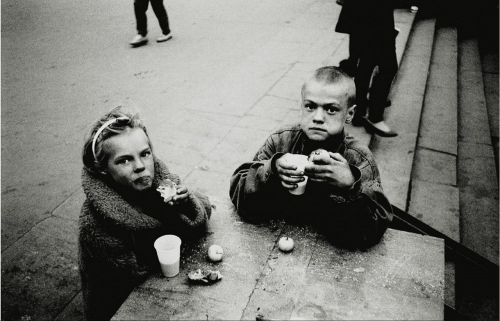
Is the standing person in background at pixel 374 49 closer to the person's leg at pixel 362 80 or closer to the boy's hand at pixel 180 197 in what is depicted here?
the person's leg at pixel 362 80

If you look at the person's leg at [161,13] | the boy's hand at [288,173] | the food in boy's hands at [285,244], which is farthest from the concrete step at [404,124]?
the person's leg at [161,13]

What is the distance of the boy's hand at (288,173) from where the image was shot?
1886 mm

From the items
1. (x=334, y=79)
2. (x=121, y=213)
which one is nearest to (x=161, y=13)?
(x=334, y=79)

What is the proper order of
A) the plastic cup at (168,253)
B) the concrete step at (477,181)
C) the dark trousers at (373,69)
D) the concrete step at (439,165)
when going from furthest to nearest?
the dark trousers at (373,69) → the concrete step at (439,165) → the concrete step at (477,181) → the plastic cup at (168,253)

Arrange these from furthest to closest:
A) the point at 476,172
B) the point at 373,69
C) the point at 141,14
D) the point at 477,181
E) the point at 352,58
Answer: the point at 141,14
the point at 476,172
the point at 477,181
the point at 352,58
the point at 373,69

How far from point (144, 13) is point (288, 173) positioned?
6.72 metres

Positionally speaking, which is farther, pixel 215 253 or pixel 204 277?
pixel 215 253

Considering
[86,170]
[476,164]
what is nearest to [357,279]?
[86,170]

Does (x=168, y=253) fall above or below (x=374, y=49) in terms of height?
below

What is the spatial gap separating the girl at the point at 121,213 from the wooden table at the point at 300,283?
0.16m

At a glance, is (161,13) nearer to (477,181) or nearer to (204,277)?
(477,181)

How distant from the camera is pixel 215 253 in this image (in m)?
2.05

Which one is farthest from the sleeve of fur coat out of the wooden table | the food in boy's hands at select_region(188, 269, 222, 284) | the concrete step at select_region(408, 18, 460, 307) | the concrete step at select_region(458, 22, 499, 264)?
the concrete step at select_region(458, 22, 499, 264)

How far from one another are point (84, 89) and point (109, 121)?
4.27 metres
